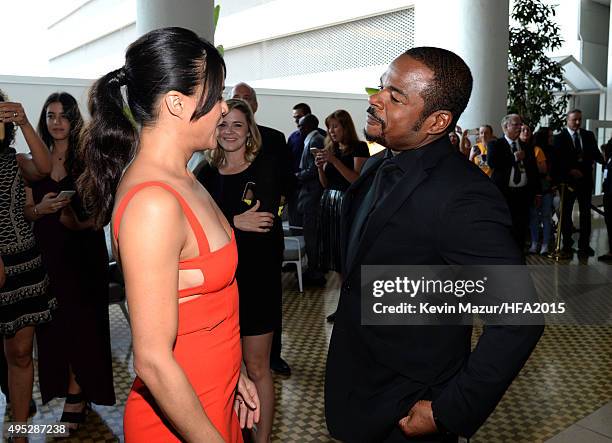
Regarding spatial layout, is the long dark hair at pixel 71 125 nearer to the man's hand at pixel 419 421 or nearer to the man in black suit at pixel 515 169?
the man's hand at pixel 419 421

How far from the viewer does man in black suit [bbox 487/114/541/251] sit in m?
6.77

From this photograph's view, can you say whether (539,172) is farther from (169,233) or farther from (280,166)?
(169,233)

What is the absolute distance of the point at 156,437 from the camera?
1.23 metres

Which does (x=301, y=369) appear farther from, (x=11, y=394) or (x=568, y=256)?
(x=568, y=256)

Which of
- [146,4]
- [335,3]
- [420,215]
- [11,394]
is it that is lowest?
[11,394]

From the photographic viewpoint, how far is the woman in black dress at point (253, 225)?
2.50m

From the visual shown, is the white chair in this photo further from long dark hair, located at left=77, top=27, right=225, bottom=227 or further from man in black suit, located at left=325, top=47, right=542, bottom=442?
long dark hair, located at left=77, top=27, right=225, bottom=227

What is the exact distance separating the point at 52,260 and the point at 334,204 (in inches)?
79.4

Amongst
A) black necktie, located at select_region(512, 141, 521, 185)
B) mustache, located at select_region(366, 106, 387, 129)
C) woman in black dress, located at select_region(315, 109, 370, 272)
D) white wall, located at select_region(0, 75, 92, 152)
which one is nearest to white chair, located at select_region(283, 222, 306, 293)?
woman in black dress, located at select_region(315, 109, 370, 272)

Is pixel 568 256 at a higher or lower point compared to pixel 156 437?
lower

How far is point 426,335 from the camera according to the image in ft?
4.48

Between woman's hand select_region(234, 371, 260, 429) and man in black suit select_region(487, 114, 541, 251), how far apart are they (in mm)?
5752

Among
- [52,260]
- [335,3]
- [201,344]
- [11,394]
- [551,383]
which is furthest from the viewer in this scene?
[335,3]

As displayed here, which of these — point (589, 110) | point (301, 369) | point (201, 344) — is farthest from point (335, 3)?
point (201, 344)
